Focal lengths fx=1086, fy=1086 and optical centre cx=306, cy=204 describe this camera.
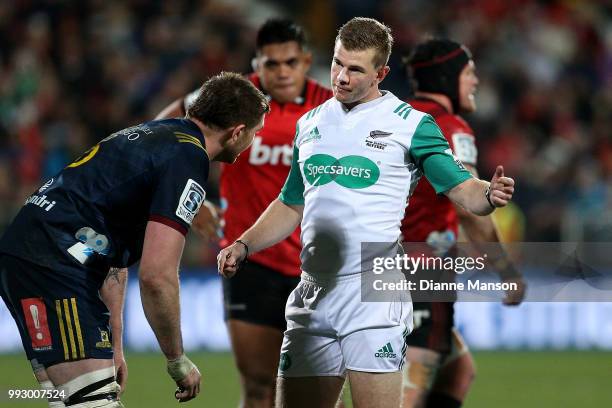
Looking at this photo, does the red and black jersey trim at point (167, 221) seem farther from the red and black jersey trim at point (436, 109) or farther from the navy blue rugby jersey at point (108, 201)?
the red and black jersey trim at point (436, 109)

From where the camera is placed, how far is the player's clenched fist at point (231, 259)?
5.20m

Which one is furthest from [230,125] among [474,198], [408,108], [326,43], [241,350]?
[326,43]

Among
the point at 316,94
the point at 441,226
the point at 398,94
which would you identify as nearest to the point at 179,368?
the point at 441,226

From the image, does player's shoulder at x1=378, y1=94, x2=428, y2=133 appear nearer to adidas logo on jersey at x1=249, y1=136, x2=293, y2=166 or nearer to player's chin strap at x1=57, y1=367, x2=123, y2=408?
player's chin strap at x1=57, y1=367, x2=123, y2=408

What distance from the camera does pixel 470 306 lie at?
12477 millimetres

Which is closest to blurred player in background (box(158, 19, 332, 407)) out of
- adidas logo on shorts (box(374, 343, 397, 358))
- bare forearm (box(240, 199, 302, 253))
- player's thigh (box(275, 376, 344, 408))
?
bare forearm (box(240, 199, 302, 253))

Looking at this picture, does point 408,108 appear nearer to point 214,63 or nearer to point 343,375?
point 343,375

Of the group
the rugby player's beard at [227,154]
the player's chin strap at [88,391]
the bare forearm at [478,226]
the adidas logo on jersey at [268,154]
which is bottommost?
the player's chin strap at [88,391]

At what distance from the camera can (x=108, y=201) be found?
484cm

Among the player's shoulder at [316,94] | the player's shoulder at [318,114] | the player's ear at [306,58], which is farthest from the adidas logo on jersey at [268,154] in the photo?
the player's shoulder at [318,114]

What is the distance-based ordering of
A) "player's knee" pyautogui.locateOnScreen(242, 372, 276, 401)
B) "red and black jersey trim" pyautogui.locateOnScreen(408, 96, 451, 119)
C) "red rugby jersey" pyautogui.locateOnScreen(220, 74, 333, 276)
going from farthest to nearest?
1. "red rugby jersey" pyautogui.locateOnScreen(220, 74, 333, 276)
2. "player's knee" pyautogui.locateOnScreen(242, 372, 276, 401)
3. "red and black jersey trim" pyautogui.locateOnScreen(408, 96, 451, 119)

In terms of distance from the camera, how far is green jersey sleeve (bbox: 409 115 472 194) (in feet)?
16.0

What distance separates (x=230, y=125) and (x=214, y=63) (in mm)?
10111

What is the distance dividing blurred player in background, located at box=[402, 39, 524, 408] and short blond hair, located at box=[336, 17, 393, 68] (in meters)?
1.51
